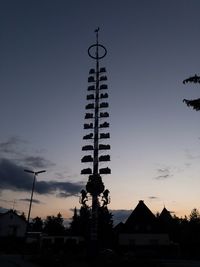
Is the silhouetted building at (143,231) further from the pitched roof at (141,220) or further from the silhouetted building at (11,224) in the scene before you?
the silhouetted building at (11,224)

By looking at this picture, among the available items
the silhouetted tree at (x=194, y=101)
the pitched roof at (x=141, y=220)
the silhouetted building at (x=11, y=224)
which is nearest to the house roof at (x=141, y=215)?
the pitched roof at (x=141, y=220)

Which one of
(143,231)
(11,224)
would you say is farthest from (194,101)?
(11,224)

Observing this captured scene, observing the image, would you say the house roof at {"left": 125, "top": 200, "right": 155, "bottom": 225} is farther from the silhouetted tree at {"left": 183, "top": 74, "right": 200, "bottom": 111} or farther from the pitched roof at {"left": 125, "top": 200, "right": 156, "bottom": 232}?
the silhouetted tree at {"left": 183, "top": 74, "right": 200, "bottom": 111}

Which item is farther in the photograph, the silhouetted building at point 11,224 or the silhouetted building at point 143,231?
the silhouetted building at point 11,224

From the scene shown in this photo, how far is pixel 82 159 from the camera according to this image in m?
44.2

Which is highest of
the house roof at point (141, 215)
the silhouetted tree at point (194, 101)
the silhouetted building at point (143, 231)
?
the house roof at point (141, 215)

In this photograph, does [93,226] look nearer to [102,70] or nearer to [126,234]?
[102,70]

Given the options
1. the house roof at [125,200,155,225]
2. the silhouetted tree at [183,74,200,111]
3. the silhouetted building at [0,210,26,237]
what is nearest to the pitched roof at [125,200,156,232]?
the house roof at [125,200,155,225]

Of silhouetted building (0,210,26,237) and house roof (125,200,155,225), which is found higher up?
silhouetted building (0,210,26,237)

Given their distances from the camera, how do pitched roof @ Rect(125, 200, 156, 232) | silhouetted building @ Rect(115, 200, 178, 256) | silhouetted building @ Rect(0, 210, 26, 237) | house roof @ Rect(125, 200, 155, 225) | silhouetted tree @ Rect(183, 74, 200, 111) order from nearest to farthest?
silhouetted tree @ Rect(183, 74, 200, 111) < silhouetted building @ Rect(115, 200, 178, 256) < pitched roof @ Rect(125, 200, 156, 232) < house roof @ Rect(125, 200, 155, 225) < silhouetted building @ Rect(0, 210, 26, 237)

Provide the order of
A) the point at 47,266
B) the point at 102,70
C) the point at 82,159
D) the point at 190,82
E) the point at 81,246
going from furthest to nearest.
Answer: the point at 81,246 < the point at 102,70 < the point at 82,159 < the point at 47,266 < the point at 190,82

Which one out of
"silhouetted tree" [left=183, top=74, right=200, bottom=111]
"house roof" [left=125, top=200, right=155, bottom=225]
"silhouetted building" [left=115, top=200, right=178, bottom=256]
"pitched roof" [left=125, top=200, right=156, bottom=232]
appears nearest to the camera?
"silhouetted tree" [left=183, top=74, right=200, bottom=111]

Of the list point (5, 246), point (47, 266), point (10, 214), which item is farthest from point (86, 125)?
point (10, 214)

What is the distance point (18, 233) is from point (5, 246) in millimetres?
23673
